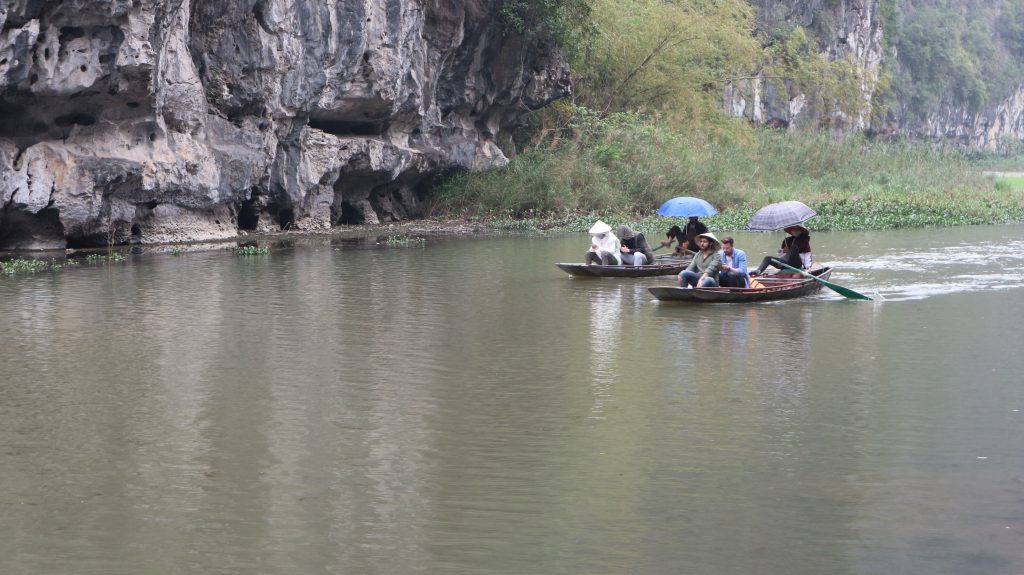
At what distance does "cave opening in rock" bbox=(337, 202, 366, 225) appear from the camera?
29.9 m

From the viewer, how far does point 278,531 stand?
5809mm

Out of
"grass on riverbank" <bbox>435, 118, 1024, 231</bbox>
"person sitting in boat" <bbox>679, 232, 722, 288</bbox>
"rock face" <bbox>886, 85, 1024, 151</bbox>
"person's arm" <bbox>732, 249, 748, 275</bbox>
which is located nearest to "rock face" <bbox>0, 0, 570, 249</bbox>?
"grass on riverbank" <bbox>435, 118, 1024, 231</bbox>

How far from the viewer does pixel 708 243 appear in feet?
47.1

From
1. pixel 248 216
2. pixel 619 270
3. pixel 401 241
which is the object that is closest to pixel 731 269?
pixel 619 270

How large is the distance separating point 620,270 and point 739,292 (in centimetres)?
327

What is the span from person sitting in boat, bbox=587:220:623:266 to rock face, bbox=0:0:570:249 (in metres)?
8.67

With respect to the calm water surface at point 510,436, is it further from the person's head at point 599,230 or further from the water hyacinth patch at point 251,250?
the water hyacinth patch at point 251,250

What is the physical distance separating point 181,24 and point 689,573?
19485 mm

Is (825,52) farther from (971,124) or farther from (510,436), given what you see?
(510,436)

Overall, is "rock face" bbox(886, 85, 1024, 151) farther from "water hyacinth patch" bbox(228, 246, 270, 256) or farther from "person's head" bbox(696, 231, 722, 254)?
"person's head" bbox(696, 231, 722, 254)

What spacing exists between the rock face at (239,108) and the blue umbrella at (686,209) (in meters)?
9.41

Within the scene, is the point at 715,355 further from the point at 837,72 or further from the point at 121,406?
the point at 837,72

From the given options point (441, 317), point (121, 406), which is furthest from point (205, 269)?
point (121, 406)

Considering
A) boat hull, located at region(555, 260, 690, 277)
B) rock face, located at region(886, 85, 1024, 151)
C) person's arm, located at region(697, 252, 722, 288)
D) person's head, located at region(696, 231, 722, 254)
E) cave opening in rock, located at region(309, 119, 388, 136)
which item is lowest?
boat hull, located at region(555, 260, 690, 277)
